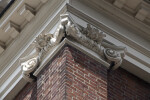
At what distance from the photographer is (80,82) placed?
57.5ft

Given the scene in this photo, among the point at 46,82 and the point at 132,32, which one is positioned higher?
the point at 132,32

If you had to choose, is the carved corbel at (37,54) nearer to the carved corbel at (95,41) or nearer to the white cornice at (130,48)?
the carved corbel at (95,41)

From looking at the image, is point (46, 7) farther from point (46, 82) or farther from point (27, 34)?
point (46, 82)

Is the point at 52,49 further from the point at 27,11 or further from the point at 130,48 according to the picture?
the point at 130,48

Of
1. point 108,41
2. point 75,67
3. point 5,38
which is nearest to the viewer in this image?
point 75,67

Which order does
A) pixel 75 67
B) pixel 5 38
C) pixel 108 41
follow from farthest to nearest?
pixel 5 38, pixel 108 41, pixel 75 67

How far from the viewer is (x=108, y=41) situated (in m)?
19.2

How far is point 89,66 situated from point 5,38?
3.22 metres

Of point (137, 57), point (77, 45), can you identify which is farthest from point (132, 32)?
point (77, 45)

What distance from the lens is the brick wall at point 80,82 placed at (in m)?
17.3

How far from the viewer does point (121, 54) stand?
18844mm

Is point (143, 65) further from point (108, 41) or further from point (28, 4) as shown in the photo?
point (28, 4)

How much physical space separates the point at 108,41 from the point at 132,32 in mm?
959

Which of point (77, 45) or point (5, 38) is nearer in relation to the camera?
point (77, 45)
